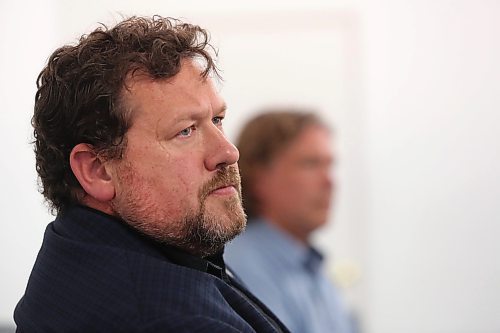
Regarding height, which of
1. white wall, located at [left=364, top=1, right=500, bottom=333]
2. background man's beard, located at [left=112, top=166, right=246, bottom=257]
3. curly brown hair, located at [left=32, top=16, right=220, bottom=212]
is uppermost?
curly brown hair, located at [left=32, top=16, right=220, bottom=212]

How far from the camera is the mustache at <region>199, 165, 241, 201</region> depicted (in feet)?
3.46

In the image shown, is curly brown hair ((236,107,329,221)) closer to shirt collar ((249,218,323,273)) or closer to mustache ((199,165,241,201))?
shirt collar ((249,218,323,273))

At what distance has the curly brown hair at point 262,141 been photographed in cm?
239

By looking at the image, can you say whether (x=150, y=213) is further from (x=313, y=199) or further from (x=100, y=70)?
(x=313, y=199)

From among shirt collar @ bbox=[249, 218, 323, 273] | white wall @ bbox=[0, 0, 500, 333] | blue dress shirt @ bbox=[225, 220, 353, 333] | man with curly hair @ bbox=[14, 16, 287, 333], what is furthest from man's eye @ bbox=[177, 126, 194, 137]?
white wall @ bbox=[0, 0, 500, 333]

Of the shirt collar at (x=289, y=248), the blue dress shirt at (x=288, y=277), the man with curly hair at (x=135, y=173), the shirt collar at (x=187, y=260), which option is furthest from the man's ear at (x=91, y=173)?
the shirt collar at (x=289, y=248)

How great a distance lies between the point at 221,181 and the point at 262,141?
1.35 meters

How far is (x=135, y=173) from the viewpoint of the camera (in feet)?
3.43

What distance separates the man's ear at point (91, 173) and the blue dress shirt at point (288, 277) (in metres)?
1.13

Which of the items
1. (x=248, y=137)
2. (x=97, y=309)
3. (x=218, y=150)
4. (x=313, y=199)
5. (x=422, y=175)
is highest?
(x=218, y=150)

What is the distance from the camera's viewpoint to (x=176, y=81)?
1049 millimetres

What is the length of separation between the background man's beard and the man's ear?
21 mm

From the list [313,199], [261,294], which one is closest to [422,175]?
[313,199]

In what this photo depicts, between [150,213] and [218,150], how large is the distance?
120 mm
